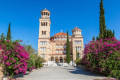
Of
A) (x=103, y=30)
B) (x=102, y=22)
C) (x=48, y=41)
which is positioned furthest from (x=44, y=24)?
(x=103, y=30)

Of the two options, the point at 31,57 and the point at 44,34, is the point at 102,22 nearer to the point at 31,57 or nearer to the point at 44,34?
the point at 31,57

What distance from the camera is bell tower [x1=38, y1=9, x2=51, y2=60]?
4756 centimetres

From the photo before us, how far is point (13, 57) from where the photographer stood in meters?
9.57

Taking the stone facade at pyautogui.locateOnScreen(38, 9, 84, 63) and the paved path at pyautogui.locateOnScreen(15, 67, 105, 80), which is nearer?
the paved path at pyautogui.locateOnScreen(15, 67, 105, 80)

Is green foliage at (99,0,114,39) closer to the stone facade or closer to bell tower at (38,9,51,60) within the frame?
the stone facade

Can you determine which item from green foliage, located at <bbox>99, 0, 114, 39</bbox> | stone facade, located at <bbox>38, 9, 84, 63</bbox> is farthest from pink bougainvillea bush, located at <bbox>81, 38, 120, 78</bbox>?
stone facade, located at <bbox>38, 9, 84, 63</bbox>

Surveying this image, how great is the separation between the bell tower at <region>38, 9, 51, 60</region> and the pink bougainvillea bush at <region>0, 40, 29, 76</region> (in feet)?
123

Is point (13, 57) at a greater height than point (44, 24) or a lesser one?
lesser

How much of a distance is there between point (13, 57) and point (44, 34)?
3944cm

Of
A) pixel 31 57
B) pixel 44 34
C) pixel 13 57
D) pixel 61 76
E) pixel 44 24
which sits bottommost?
pixel 61 76

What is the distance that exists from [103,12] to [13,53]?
1533cm

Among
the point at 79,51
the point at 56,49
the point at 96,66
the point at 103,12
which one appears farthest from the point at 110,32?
the point at 56,49

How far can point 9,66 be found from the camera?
9.25 m

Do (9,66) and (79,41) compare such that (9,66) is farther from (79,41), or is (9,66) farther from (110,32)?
(79,41)
